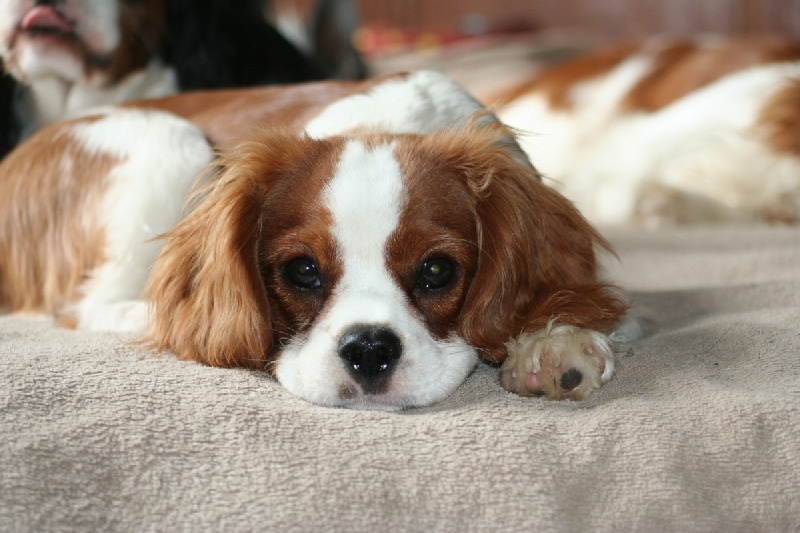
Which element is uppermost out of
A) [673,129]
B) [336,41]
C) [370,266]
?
[370,266]

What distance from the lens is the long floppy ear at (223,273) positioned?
6.06ft

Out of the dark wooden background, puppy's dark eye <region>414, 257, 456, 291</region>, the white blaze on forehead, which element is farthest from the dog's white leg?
the dark wooden background

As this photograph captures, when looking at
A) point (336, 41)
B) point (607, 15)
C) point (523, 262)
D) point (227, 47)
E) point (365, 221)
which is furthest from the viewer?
point (607, 15)

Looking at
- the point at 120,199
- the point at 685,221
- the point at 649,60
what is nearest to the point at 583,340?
the point at 120,199

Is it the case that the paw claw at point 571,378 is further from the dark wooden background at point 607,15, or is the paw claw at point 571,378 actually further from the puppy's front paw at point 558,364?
the dark wooden background at point 607,15

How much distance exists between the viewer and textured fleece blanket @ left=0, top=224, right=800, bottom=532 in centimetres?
137

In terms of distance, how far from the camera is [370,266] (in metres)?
1.79

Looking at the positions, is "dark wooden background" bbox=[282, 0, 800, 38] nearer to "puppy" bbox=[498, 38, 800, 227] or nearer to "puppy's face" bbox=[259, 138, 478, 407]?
"puppy" bbox=[498, 38, 800, 227]

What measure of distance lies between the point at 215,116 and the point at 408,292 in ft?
2.73

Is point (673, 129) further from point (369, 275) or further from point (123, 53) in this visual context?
point (369, 275)

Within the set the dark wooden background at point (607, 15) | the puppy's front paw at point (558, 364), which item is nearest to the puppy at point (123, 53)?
the puppy's front paw at point (558, 364)

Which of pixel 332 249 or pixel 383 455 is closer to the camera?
pixel 383 455

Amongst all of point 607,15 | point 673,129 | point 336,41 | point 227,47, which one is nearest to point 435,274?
point 227,47

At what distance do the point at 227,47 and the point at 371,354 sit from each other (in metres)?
1.87
